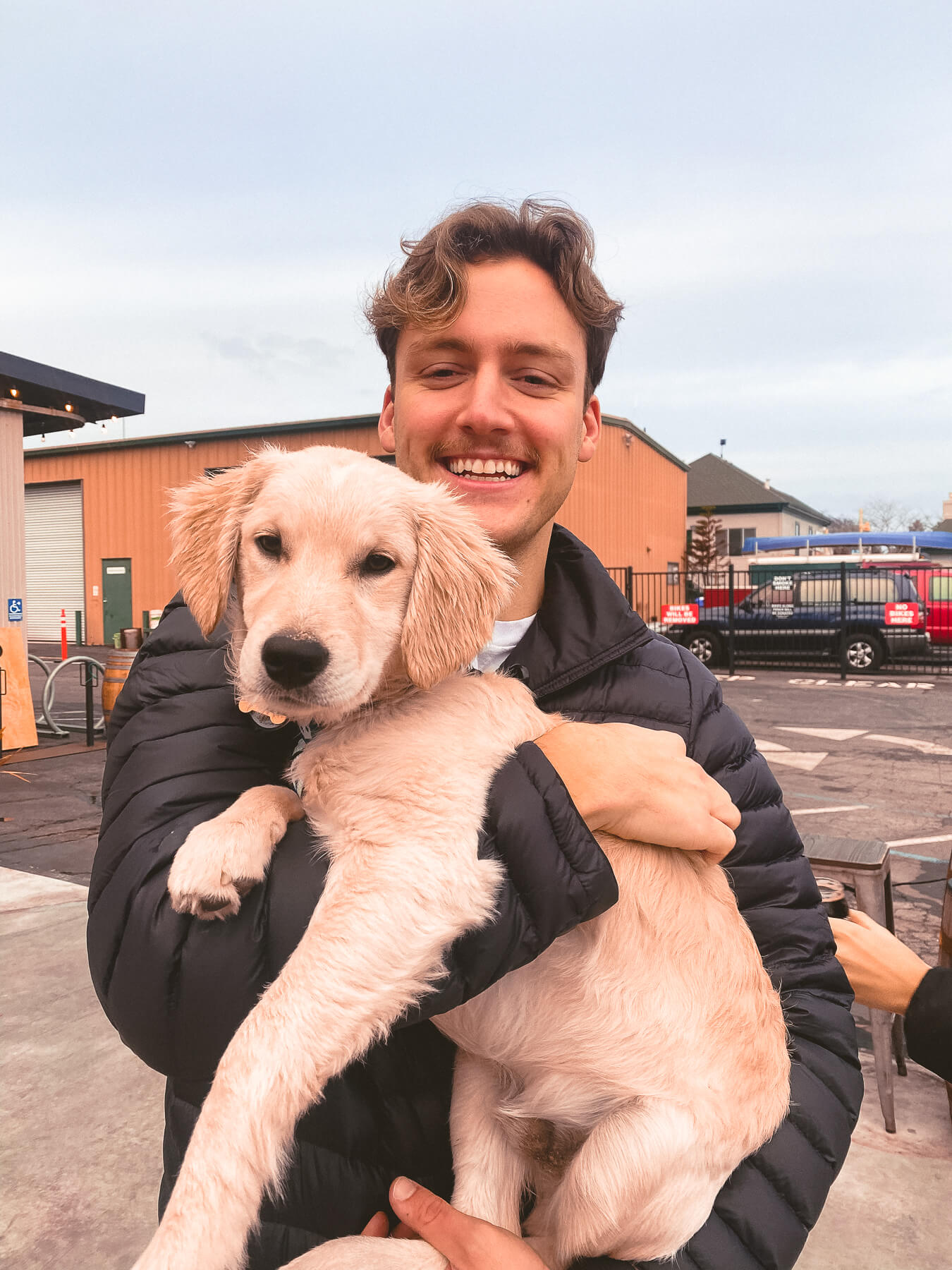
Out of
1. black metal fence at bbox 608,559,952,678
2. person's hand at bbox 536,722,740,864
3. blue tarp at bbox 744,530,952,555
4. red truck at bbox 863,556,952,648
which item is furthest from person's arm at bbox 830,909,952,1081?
blue tarp at bbox 744,530,952,555

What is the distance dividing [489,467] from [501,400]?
0.56 feet

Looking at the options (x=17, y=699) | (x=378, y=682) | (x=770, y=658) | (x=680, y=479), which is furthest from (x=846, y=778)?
(x=680, y=479)

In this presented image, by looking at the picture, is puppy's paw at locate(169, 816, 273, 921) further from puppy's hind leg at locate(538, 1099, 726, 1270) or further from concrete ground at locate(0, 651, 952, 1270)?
concrete ground at locate(0, 651, 952, 1270)

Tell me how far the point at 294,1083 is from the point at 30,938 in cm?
400

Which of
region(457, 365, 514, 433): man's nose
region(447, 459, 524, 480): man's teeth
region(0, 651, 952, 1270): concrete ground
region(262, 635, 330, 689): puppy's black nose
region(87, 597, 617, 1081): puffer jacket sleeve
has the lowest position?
region(0, 651, 952, 1270): concrete ground

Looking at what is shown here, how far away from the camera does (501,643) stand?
2045 mm

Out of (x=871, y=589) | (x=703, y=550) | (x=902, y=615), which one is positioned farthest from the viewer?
(x=703, y=550)

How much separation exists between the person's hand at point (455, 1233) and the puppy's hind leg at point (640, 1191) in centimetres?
13

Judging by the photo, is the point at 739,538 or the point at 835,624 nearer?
the point at 835,624

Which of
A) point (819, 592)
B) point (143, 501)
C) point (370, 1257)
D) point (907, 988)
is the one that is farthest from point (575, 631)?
point (143, 501)

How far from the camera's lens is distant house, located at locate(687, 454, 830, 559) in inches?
2005

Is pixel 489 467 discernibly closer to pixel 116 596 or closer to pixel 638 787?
pixel 638 787

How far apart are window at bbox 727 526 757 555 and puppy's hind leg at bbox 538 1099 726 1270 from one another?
47812mm

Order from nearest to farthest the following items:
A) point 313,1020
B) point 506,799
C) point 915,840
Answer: point 313,1020 < point 506,799 < point 915,840
